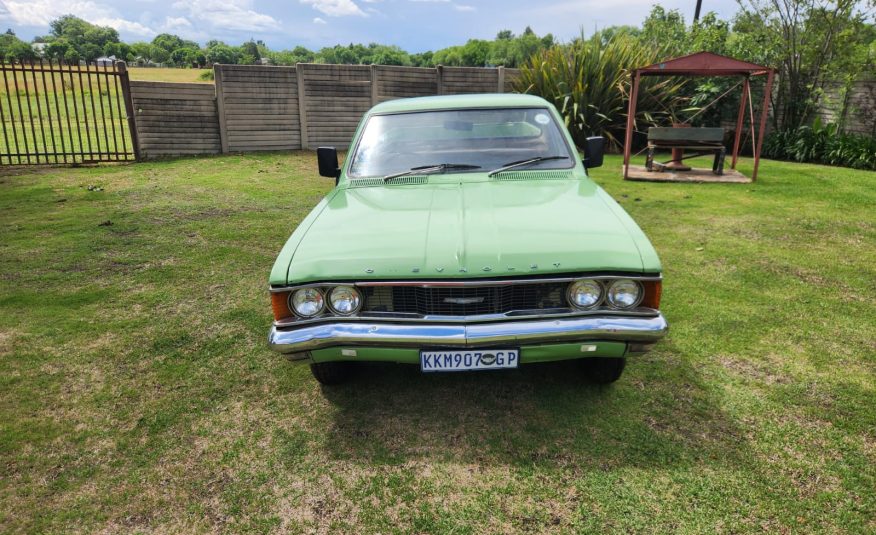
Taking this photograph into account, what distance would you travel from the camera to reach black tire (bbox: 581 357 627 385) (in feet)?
9.91

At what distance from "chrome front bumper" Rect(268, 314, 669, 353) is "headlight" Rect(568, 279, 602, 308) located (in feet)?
0.26

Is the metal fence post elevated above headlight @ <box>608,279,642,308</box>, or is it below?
above

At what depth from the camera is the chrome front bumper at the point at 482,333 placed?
254 cm

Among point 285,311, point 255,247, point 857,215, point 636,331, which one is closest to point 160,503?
point 285,311

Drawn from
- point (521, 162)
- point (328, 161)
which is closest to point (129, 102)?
point (328, 161)

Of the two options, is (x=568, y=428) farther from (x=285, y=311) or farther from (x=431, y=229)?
(x=285, y=311)

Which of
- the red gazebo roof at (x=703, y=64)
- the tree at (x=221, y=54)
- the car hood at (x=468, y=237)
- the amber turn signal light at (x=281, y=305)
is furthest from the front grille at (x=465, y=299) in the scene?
the tree at (x=221, y=54)

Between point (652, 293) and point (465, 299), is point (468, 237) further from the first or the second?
point (652, 293)

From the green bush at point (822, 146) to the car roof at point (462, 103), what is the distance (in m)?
9.49

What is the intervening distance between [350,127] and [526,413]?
1154cm

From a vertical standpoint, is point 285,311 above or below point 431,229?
below

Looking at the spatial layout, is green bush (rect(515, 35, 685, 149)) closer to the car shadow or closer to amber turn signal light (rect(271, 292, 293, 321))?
the car shadow

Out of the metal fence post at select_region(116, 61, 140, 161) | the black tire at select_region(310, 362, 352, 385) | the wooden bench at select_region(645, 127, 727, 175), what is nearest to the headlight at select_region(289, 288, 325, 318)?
the black tire at select_region(310, 362, 352, 385)

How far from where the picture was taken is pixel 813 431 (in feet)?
9.00
